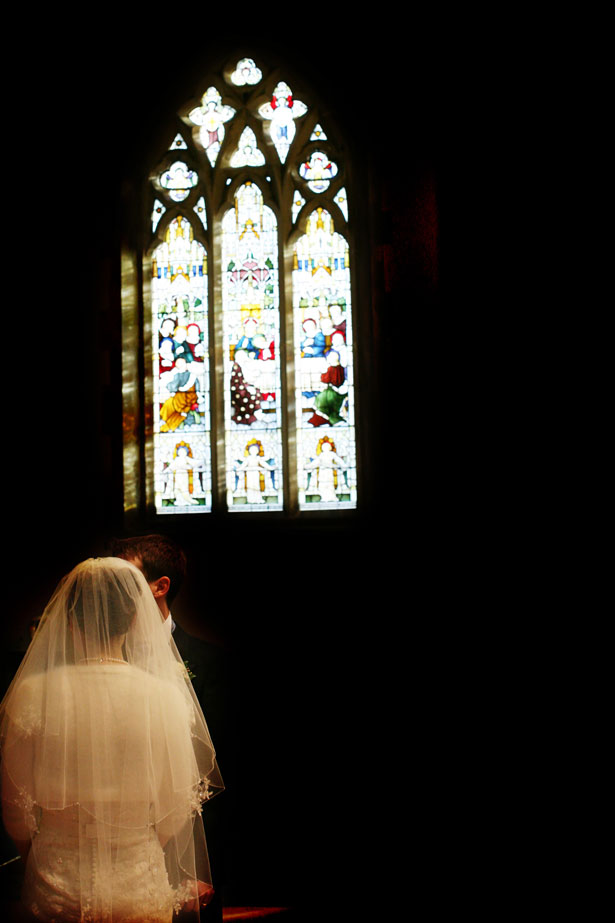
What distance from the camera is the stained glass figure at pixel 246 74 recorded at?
15.4 ft

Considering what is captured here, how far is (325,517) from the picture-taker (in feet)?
14.4

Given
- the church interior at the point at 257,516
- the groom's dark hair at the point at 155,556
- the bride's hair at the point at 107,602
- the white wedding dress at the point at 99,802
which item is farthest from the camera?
the church interior at the point at 257,516

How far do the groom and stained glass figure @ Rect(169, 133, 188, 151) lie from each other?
7.13 feet

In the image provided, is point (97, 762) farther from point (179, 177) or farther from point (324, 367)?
point (179, 177)

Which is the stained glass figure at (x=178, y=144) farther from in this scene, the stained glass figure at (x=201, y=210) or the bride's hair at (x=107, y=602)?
the bride's hair at (x=107, y=602)

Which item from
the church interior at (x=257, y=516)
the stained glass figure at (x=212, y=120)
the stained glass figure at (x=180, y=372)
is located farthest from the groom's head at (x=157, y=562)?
the stained glass figure at (x=212, y=120)

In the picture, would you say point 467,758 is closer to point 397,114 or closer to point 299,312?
point 299,312

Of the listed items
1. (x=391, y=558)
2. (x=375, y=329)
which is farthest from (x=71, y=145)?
(x=391, y=558)

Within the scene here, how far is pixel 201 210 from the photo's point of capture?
188 inches

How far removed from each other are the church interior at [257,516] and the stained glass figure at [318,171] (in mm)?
181

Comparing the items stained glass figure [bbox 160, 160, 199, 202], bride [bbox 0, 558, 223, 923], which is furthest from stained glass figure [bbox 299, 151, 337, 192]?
bride [bbox 0, 558, 223, 923]

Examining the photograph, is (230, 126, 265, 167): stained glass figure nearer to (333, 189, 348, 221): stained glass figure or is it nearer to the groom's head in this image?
(333, 189, 348, 221): stained glass figure

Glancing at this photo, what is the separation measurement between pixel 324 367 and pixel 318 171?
1.08 meters

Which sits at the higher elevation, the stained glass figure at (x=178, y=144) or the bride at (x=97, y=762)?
the stained glass figure at (x=178, y=144)
